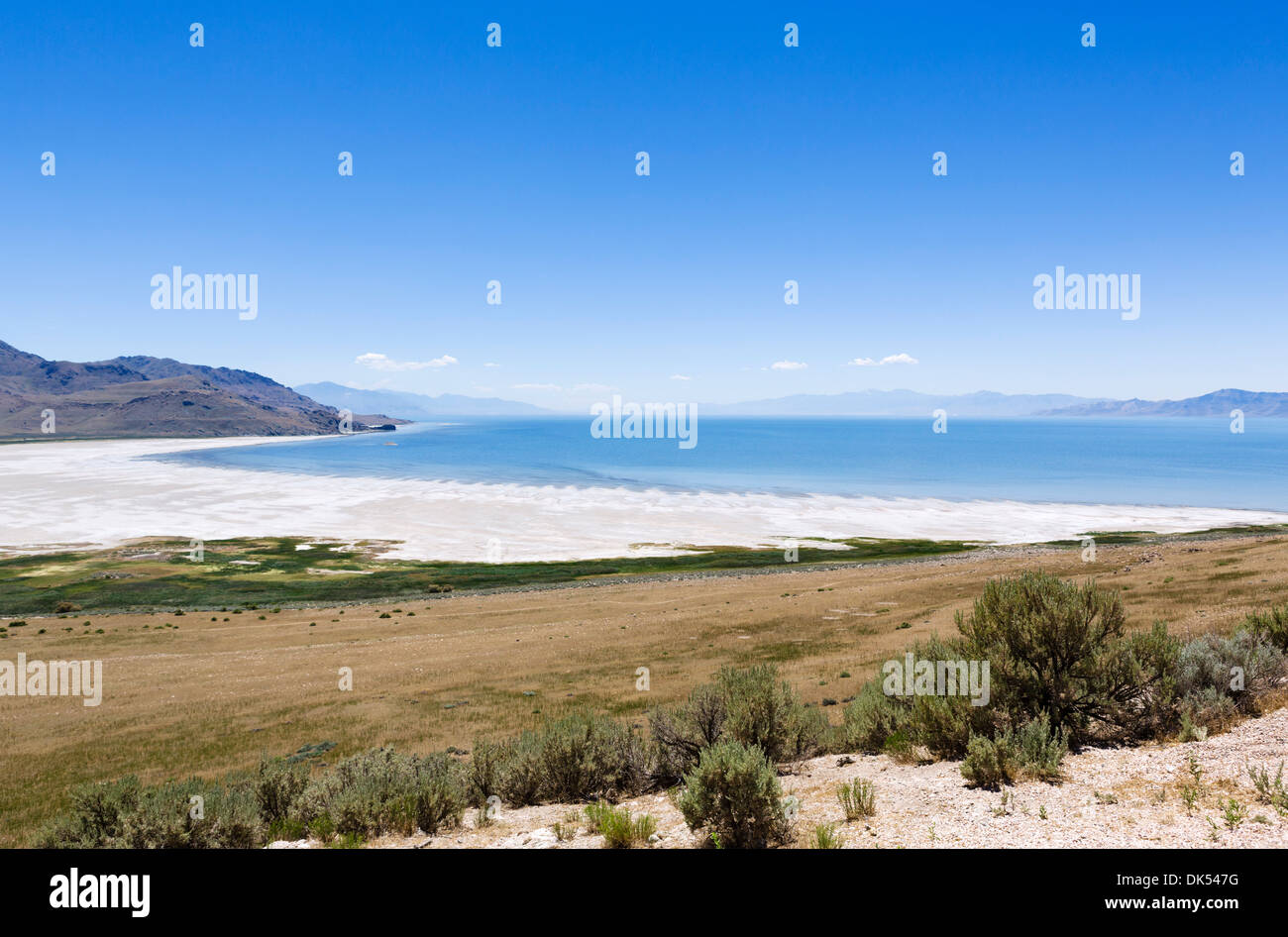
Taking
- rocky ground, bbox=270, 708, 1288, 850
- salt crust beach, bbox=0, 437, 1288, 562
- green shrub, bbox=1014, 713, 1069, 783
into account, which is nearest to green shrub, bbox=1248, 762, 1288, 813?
rocky ground, bbox=270, 708, 1288, 850

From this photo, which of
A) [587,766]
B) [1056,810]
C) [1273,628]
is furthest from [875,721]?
[1273,628]

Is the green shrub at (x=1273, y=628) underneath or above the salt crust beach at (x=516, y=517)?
above

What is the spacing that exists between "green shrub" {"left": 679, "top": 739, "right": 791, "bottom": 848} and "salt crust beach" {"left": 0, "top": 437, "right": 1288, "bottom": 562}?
62416 mm

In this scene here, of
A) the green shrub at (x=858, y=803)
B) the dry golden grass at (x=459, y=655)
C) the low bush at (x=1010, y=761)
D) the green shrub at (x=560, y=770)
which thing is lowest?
the dry golden grass at (x=459, y=655)

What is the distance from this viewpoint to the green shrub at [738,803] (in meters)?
7.16

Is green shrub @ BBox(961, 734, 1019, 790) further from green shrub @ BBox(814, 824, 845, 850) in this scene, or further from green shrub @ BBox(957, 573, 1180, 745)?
green shrub @ BBox(814, 824, 845, 850)

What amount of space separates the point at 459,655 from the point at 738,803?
26697mm

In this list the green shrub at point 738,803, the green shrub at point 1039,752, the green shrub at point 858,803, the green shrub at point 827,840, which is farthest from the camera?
the green shrub at point 1039,752

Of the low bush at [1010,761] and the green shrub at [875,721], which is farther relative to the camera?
the green shrub at [875,721]

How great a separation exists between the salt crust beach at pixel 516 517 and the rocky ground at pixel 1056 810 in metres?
60.7

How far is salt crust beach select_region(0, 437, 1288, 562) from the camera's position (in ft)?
251

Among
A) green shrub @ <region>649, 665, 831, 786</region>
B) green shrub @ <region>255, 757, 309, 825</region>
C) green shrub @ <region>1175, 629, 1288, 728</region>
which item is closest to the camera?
green shrub @ <region>1175, 629, 1288, 728</region>

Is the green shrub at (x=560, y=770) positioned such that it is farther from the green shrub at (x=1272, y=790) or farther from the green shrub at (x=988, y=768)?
the green shrub at (x=1272, y=790)

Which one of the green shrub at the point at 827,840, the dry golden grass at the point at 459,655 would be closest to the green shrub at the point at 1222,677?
the green shrub at the point at 827,840
